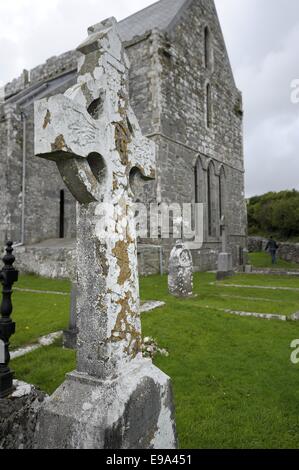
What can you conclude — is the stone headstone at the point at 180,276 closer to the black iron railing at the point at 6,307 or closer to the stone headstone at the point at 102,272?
the black iron railing at the point at 6,307

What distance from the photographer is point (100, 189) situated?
204cm

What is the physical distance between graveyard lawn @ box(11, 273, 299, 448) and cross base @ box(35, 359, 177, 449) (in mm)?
854

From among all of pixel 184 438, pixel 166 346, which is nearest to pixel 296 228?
pixel 166 346

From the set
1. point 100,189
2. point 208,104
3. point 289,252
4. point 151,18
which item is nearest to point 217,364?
point 100,189

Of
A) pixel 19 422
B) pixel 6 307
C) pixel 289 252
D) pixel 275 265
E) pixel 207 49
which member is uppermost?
pixel 207 49

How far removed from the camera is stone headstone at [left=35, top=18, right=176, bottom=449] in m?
1.80

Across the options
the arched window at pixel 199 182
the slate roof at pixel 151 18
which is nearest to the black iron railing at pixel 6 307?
the arched window at pixel 199 182

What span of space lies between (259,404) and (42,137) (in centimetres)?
307

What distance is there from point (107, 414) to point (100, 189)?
1229 millimetres

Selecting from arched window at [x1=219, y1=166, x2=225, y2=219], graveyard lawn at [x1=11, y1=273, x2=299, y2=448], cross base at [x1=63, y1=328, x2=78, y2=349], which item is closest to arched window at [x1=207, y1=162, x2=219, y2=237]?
arched window at [x1=219, y1=166, x2=225, y2=219]

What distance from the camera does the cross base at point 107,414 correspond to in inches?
69.2

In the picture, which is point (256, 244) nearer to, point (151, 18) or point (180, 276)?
point (151, 18)

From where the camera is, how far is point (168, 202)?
1284cm

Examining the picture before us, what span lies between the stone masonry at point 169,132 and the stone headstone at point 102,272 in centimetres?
879
